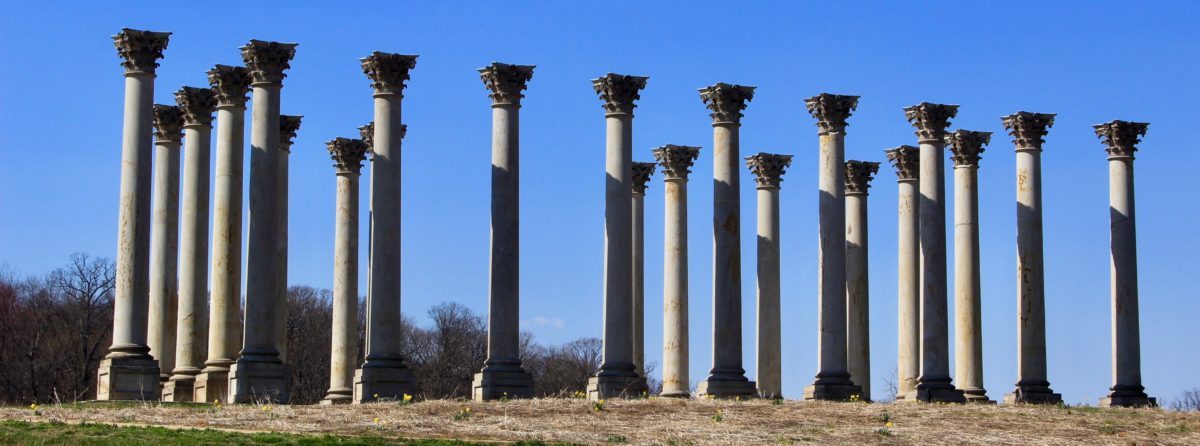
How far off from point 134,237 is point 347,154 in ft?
52.6

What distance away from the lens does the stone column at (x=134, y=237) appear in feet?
237

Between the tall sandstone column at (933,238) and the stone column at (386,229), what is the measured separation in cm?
2084

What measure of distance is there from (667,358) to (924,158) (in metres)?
12.9

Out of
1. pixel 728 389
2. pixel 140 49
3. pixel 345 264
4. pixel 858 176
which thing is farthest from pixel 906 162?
pixel 140 49

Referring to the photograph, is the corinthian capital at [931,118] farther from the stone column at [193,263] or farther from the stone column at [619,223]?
the stone column at [193,263]

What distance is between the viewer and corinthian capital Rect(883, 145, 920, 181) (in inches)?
3529

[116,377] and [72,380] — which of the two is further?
[72,380]

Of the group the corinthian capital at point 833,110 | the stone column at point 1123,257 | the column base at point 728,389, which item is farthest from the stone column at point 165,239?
the stone column at point 1123,257

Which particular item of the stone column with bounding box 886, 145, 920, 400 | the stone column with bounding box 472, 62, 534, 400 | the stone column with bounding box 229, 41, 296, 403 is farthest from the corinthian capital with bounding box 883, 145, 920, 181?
the stone column with bounding box 229, 41, 296, 403

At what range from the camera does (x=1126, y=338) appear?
86.5 meters

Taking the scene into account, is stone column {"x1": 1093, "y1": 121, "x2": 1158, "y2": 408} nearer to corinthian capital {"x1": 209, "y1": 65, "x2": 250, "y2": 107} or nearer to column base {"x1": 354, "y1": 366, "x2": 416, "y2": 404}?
column base {"x1": 354, "y1": 366, "x2": 416, "y2": 404}

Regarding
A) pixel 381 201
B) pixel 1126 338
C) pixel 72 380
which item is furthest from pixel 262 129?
pixel 72 380

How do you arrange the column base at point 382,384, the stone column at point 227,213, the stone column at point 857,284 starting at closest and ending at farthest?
the column base at point 382,384, the stone column at point 227,213, the stone column at point 857,284

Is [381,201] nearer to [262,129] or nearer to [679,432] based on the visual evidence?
[262,129]
